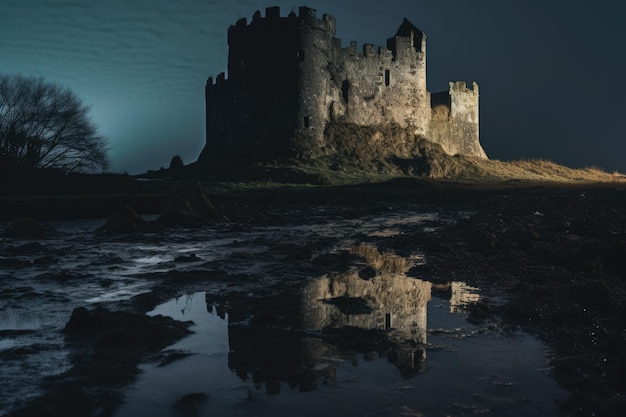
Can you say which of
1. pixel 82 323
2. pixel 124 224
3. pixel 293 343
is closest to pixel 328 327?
pixel 293 343

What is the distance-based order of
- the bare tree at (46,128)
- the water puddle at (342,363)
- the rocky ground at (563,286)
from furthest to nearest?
the bare tree at (46,128)
the rocky ground at (563,286)
the water puddle at (342,363)

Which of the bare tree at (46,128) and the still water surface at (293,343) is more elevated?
the bare tree at (46,128)

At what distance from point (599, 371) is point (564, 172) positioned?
4793 centimetres

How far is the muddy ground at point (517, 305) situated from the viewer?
12.4ft

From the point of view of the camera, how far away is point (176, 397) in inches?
146

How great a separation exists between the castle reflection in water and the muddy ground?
0.65 meters

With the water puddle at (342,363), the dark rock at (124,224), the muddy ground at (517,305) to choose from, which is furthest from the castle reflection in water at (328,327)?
the dark rock at (124,224)

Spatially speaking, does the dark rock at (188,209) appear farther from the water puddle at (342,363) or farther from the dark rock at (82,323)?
the dark rock at (82,323)

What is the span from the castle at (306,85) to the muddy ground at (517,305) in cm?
2245

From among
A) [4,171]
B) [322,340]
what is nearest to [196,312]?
[322,340]

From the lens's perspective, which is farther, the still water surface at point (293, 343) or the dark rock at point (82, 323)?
the dark rock at point (82, 323)

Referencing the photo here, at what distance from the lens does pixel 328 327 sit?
5457 mm

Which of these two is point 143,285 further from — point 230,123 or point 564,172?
point 564,172

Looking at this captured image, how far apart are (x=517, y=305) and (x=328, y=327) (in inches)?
82.1
